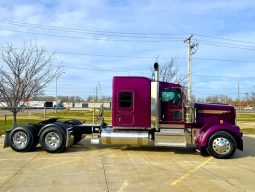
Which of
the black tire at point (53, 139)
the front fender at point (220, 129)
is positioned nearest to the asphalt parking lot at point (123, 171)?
the black tire at point (53, 139)

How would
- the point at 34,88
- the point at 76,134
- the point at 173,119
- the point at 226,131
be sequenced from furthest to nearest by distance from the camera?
the point at 34,88 < the point at 76,134 < the point at 173,119 < the point at 226,131

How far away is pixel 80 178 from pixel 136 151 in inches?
221

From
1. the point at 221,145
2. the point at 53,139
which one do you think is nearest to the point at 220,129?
the point at 221,145

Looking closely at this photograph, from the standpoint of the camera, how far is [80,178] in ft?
31.4

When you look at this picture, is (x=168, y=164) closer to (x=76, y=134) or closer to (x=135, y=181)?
(x=135, y=181)

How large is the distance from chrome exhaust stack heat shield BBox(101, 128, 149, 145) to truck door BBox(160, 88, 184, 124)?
0.91m

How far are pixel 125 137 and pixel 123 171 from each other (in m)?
3.85

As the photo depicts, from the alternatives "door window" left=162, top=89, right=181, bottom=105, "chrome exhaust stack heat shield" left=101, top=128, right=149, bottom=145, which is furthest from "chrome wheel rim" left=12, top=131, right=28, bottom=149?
"door window" left=162, top=89, right=181, bottom=105

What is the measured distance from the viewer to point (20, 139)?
14789 mm

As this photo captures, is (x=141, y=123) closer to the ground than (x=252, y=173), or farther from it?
farther from it

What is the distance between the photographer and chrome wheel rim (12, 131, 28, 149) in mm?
14707

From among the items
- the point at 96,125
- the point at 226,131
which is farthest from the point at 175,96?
the point at 96,125

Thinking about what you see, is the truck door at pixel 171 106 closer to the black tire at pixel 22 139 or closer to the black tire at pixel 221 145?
the black tire at pixel 221 145

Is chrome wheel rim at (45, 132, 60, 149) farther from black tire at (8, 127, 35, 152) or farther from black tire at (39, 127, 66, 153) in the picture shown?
black tire at (8, 127, 35, 152)
